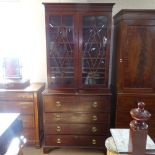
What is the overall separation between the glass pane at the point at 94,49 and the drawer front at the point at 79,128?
60cm

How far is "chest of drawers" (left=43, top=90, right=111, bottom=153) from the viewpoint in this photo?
96.7 inches

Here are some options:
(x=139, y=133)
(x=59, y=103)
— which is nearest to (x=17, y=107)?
(x=59, y=103)

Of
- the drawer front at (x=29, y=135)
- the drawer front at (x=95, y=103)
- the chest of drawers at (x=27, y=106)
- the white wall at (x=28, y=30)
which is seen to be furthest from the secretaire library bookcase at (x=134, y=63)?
the drawer front at (x=29, y=135)

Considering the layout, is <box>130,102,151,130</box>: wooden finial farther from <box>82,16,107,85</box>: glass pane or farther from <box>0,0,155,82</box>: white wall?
<box>0,0,155,82</box>: white wall

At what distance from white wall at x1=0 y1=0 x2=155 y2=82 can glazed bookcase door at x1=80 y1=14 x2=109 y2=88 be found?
0.58 metres

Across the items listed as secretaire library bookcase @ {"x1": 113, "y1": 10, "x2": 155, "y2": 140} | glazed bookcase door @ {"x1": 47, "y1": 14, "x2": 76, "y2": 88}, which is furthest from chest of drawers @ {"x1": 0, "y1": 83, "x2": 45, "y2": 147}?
secretaire library bookcase @ {"x1": 113, "y1": 10, "x2": 155, "y2": 140}

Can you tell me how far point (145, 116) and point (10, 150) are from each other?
45.2 inches

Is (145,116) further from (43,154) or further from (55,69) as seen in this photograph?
(43,154)

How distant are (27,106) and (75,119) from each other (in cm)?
71

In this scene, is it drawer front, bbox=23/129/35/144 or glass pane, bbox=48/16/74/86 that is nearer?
glass pane, bbox=48/16/74/86

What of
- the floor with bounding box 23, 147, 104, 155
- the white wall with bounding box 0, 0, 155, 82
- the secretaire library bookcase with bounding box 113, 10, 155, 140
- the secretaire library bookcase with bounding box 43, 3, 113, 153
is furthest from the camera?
the white wall with bounding box 0, 0, 155, 82

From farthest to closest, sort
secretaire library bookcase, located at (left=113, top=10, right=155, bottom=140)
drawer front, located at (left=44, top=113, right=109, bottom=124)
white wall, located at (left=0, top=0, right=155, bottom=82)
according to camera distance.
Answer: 1. white wall, located at (left=0, top=0, right=155, bottom=82)
2. drawer front, located at (left=44, top=113, right=109, bottom=124)
3. secretaire library bookcase, located at (left=113, top=10, right=155, bottom=140)

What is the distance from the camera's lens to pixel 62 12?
2344 mm

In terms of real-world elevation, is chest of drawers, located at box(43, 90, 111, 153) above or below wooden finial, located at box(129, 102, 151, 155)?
below
